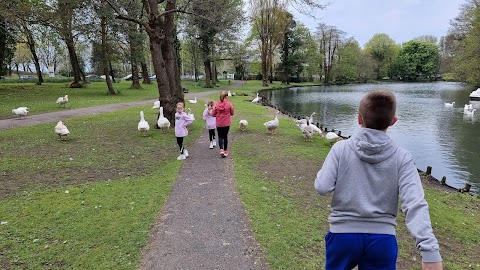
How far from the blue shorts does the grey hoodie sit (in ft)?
0.14

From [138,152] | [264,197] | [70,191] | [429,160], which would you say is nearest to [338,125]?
[429,160]

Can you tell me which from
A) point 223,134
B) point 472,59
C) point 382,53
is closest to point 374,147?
point 223,134

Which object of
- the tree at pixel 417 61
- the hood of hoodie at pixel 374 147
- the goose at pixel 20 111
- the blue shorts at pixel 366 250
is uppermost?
the tree at pixel 417 61

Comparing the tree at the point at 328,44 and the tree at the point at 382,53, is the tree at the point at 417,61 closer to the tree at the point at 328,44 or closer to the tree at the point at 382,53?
the tree at the point at 382,53

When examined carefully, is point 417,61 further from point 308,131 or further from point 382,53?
point 308,131

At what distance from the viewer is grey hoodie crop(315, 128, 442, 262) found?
2.43 meters

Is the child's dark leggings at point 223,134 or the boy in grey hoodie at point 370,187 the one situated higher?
the boy in grey hoodie at point 370,187

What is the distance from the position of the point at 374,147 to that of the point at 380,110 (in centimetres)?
29

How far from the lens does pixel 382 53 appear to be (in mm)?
101625

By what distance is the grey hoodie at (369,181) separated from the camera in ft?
7.97

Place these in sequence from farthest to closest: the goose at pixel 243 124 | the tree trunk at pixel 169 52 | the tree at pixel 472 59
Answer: the tree at pixel 472 59 → the goose at pixel 243 124 → the tree trunk at pixel 169 52

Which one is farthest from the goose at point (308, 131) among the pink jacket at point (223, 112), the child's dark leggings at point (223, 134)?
the pink jacket at point (223, 112)

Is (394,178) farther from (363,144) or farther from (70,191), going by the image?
(70,191)

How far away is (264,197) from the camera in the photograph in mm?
7152
